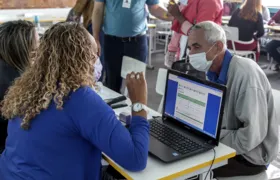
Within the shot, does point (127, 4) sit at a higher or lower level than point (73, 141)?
higher

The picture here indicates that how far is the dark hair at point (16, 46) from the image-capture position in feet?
6.07

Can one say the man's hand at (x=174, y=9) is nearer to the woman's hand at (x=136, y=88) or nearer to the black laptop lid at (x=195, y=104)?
the black laptop lid at (x=195, y=104)

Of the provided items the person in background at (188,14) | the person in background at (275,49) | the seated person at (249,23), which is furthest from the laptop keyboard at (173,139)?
the person in background at (275,49)

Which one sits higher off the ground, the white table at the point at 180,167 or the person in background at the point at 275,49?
the white table at the point at 180,167

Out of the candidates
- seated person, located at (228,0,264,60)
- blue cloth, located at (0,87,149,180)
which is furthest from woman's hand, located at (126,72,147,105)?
seated person, located at (228,0,264,60)

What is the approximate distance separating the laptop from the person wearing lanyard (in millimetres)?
1298

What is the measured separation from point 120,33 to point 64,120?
1.86 metres

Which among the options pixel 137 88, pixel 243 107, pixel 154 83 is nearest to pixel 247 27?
pixel 154 83

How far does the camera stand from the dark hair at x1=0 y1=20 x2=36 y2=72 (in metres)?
1.85

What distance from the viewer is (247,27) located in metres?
4.98

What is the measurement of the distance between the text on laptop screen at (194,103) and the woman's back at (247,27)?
141 inches

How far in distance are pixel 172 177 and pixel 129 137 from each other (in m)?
0.23

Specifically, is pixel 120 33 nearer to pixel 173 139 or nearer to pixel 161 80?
pixel 161 80

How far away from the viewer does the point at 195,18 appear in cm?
305
